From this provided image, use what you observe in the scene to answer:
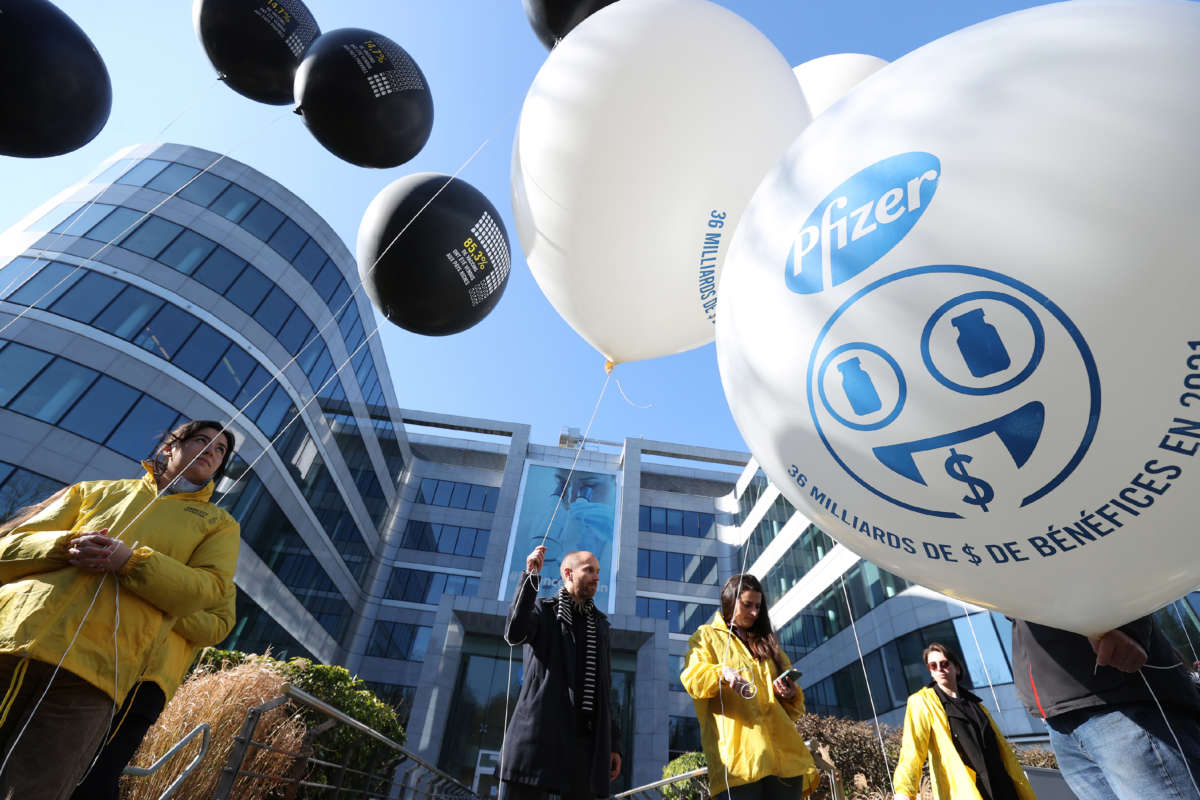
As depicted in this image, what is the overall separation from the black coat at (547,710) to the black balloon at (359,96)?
124 inches

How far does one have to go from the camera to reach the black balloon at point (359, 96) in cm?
366

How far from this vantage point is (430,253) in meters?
3.47

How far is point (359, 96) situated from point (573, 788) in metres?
4.13

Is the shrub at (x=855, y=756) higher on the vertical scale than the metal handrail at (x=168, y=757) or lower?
higher

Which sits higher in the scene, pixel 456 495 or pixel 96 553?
pixel 456 495

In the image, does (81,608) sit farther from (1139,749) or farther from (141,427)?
(141,427)

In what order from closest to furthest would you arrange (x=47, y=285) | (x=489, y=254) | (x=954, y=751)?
(x=954, y=751) → (x=489, y=254) → (x=47, y=285)

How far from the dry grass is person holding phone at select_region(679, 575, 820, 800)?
9.45ft

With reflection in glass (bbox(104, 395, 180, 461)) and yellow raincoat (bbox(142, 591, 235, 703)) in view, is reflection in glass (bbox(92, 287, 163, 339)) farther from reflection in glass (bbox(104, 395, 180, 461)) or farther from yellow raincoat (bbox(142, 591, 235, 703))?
yellow raincoat (bbox(142, 591, 235, 703))

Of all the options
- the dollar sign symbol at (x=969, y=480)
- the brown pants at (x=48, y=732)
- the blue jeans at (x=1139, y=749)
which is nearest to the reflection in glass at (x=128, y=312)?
the brown pants at (x=48, y=732)

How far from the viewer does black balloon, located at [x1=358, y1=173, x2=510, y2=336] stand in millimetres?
3486

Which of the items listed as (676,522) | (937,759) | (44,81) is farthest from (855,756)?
(676,522)

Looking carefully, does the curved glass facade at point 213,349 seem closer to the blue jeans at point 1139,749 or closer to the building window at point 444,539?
the building window at point 444,539

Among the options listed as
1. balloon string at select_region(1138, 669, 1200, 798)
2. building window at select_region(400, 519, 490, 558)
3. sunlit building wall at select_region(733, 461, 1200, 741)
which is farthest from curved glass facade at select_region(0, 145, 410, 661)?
sunlit building wall at select_region(733, 461, 1200, 741)
